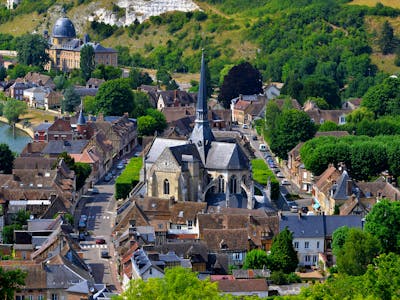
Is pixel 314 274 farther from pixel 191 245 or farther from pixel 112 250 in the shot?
pixel 112 250

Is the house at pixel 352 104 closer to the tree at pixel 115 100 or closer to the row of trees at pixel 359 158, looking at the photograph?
the tree at pixel 115 100

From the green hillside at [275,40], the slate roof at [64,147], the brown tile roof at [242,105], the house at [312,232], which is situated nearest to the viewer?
the house at [312,232]

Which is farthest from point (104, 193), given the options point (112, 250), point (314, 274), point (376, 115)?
point (376, 115)

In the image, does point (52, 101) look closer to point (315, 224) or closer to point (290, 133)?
point (290, 133)

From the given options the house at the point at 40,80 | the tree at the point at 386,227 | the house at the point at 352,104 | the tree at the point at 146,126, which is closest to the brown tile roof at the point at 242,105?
the house at the point at 352,104

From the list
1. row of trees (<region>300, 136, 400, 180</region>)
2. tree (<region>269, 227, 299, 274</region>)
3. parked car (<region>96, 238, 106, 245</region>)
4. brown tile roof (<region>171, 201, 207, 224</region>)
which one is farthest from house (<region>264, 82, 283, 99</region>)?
tree (<region>269, 227, 299, 274</region>)

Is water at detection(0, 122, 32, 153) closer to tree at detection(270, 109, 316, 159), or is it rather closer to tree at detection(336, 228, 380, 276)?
tree at detection(270, 109, 316, 159)
